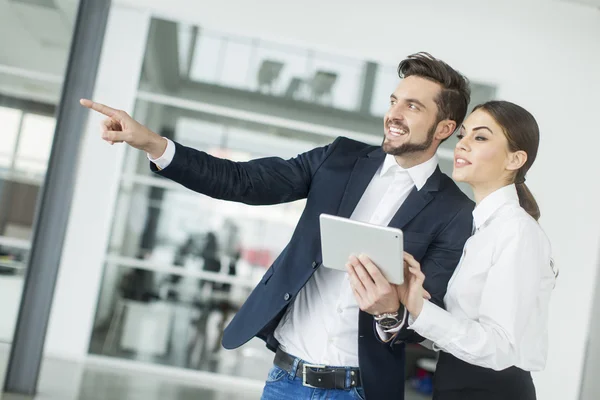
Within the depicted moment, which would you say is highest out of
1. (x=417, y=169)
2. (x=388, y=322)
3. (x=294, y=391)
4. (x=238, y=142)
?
(x=238, y=142)

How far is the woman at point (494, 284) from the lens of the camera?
1574 millimetres

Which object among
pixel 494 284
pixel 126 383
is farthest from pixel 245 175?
pixel 126 383

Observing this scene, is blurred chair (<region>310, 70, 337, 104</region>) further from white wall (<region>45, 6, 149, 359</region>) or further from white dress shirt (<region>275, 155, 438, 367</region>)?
white dress shirt (<region>275, 155, 438, 367</region>)

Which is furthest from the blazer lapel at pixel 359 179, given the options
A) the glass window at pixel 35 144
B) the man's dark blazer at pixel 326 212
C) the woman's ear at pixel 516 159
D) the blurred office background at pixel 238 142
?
the blurred office background at pixel 238 142

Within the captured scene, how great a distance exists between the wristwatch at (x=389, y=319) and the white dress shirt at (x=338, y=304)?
0.21 meters

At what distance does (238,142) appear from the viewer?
7.12 meters

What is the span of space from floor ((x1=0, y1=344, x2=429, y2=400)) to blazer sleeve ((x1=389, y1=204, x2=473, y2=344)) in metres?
3.83

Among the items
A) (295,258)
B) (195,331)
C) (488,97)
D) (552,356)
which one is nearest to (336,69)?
(488,97)

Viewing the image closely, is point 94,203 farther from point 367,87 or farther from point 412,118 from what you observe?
point 412,118

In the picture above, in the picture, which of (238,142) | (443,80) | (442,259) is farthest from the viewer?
(238,142)

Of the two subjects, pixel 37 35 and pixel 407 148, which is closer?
pixel 407 148

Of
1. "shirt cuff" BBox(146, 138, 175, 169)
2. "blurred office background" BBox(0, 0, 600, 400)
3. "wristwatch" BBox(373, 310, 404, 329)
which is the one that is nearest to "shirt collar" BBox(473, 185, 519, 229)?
"wristwatch" BBox(373, 310, 404, 329)

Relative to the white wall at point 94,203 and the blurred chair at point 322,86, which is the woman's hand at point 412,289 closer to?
the white wall at point 94,203

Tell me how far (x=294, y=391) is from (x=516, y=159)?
2.93 feet
